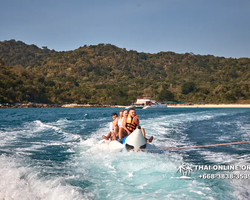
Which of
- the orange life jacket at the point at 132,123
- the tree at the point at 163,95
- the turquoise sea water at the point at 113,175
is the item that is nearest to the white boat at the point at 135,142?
the turquoise sea water at the point at 113,175

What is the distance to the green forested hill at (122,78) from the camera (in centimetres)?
9369

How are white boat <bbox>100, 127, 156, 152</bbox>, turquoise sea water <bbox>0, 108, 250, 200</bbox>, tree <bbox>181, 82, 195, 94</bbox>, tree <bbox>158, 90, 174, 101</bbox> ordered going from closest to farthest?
turquoise sea water <bbox>0, 108, 250, 200</bbox>
white boat <bbox>100, 127, 156, 152</bbox>
tree <bbox>158, 90, 174, 101</bbox>
tree <bbox>181, 82, 195, 94</bbox>

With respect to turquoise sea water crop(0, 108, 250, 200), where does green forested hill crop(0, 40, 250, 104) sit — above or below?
above

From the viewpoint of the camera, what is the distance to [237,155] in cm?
876

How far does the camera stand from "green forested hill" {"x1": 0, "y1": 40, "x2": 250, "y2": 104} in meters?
93.7

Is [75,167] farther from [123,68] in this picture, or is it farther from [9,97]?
[123,68]

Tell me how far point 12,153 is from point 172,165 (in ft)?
17.4

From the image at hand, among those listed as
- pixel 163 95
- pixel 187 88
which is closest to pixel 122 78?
pixel 187 88

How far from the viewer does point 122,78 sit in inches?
5876

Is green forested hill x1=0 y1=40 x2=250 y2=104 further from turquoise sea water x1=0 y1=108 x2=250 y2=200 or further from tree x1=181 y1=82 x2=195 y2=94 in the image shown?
turquoise sea water x1=0 y1=108 x2=250 y2=200

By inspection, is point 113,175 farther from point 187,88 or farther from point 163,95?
point 187,88

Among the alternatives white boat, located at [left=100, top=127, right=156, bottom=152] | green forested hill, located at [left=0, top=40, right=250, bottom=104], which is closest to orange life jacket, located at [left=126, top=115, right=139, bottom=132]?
white boat, located at [left=100, top=127, right=156, bottom=152]

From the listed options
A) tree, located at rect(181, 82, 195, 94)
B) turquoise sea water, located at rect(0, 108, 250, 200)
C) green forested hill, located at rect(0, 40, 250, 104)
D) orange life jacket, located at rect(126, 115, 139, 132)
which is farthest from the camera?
tree, located at rect(181, 82, 195, 94)

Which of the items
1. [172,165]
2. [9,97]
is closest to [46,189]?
[172,165]
